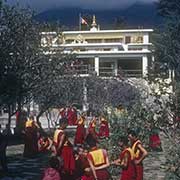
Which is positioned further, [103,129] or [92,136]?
[103,129]

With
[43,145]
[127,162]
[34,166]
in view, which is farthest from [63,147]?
[43,145]

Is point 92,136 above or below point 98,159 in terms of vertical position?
above

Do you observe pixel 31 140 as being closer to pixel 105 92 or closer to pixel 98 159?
pixel 98 159

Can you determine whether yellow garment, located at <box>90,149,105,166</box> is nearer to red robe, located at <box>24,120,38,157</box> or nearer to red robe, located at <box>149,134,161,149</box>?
red robe, located at <box>24,120,38,157</box>

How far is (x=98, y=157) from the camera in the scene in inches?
434

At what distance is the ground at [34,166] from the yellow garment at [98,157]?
2524mm

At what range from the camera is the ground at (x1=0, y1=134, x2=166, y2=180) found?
611 inches

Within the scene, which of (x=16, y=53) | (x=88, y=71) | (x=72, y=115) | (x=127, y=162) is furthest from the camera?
(x=88, y=71)

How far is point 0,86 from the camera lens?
17.1 m

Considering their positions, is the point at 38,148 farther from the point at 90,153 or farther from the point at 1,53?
the point at 90,153

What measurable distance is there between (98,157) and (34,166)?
725cm

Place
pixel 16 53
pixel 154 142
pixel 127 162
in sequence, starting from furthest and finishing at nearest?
pixel 16 53
pixel 154 142
pixel 127 162

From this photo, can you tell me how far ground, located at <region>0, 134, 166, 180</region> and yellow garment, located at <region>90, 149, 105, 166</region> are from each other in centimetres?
252

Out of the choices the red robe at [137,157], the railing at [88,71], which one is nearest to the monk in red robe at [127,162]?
the red robe at [137,157]
